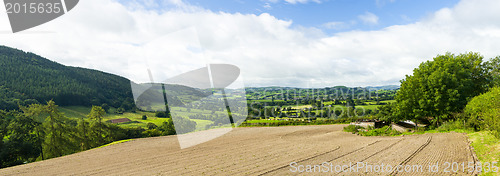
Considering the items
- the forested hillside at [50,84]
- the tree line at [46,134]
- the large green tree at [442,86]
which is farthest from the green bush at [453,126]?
the forested hillside at [50,84]

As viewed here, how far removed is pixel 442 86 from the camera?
25.7 m

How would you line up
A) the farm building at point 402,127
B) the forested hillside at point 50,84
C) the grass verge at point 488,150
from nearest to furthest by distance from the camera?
the grass verge at point 488,150 → the farm building at point 402,127 → the forested hillside at point 50,84

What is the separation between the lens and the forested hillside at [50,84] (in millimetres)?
77438

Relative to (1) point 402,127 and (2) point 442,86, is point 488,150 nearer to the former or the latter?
(2) point 442,86

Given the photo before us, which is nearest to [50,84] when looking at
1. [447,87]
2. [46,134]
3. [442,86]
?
[46,134]

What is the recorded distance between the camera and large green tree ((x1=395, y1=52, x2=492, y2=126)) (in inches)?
1011

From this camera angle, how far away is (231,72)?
16.9 meters

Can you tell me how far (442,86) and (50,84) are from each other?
117 metres

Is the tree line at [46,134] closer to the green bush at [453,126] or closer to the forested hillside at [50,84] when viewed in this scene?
the green bush at [453,126]

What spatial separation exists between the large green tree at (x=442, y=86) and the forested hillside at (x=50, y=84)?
96.2 m

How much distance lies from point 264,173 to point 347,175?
13.3 ft

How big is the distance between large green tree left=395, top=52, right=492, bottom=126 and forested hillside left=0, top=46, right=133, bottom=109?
9623 cm

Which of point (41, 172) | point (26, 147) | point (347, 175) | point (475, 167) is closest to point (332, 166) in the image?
point (347, 175)

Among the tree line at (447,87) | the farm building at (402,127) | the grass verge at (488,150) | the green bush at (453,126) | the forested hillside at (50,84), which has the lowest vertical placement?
the farm building at (402,127)
